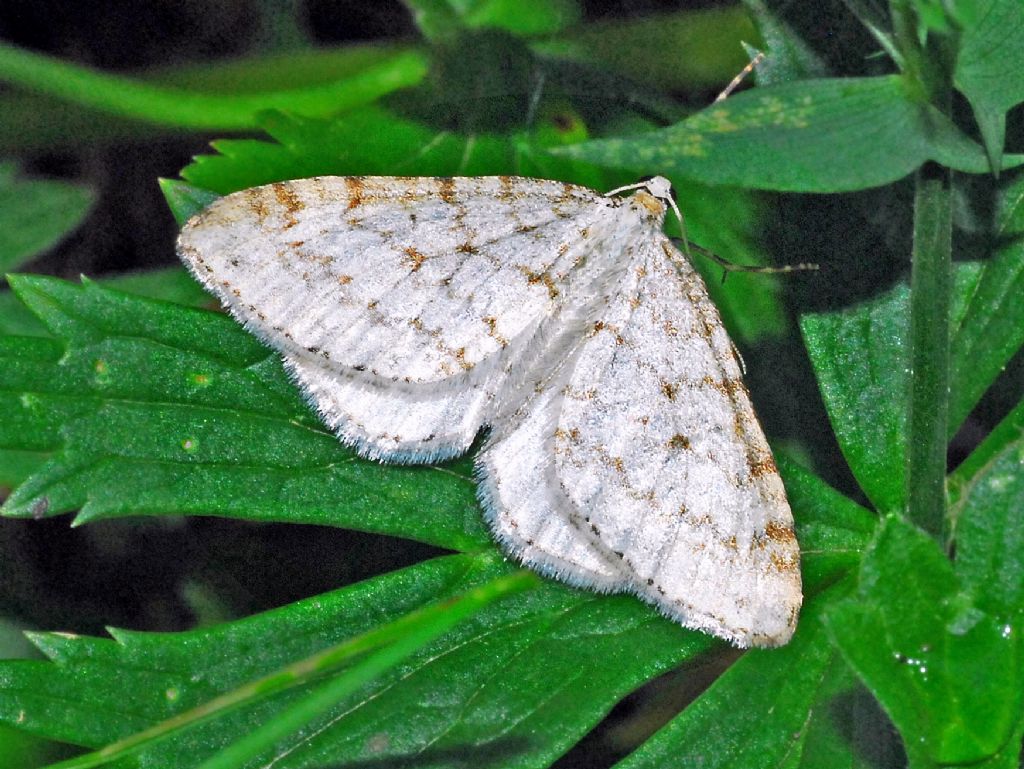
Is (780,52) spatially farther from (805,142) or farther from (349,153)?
(349,153)

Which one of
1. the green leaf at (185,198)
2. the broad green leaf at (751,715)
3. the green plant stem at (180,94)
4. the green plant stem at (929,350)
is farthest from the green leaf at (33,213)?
the green plant stem at (929,350)

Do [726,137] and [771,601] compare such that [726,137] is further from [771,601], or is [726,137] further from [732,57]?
[732,57]

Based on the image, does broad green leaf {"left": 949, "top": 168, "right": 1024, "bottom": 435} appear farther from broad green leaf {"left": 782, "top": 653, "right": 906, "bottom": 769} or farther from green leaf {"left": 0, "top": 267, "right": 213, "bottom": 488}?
green leaf {"left": 0, "top": 267, "right": 213, "bottom": 488}

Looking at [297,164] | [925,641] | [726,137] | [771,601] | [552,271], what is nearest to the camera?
[726,137]

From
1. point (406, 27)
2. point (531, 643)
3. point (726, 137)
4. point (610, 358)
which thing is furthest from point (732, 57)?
point (531, 643)

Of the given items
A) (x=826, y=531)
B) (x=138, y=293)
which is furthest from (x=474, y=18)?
(x=826, y=531)
